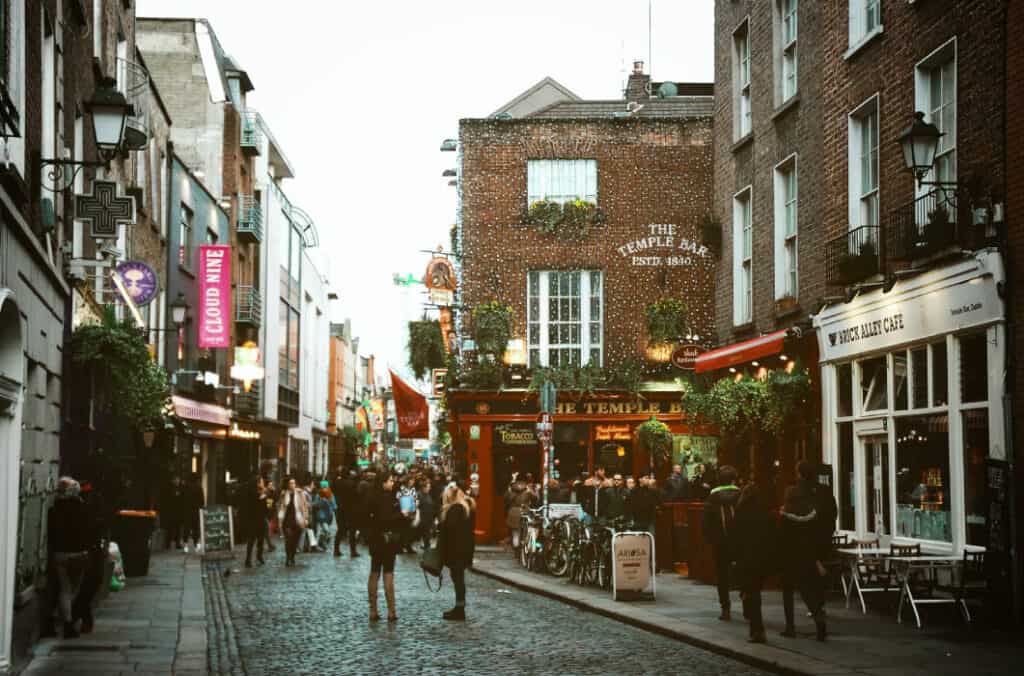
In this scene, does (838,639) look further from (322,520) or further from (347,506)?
(322,520)

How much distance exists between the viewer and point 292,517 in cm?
2867

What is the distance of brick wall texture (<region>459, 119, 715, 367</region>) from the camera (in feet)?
121

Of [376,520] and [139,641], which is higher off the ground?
Result: [376,520]

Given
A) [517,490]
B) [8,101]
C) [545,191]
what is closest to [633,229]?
[545,191]

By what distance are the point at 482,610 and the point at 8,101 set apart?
409 inches

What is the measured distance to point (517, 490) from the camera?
3062 centimetres

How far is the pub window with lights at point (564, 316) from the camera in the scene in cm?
3700

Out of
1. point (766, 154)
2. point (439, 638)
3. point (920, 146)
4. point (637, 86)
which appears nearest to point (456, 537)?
point (439, 638)

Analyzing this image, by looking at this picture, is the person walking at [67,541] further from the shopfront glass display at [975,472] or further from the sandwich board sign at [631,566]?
the shopfront glass display at [975,472]

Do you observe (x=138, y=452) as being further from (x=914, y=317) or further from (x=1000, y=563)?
(x=1000, y=563)

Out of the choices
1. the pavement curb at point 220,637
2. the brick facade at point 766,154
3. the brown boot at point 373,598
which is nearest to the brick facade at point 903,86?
the brick facade at point 766,154

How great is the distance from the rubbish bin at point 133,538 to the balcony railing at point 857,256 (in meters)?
11.7

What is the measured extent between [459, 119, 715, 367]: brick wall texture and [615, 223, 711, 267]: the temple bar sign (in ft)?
0.19

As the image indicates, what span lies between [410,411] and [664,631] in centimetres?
2529
